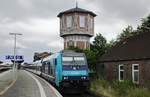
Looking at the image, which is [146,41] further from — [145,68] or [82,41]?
[82,41]

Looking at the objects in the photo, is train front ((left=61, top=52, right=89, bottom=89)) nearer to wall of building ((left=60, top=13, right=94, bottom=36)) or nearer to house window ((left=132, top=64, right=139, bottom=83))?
house window ((left=132, top=64, right=139, bottom=83))

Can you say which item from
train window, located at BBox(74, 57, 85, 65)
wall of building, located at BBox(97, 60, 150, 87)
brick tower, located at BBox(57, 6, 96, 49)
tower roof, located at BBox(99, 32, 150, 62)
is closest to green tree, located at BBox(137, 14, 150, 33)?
brick tower, located at BBox(57, 6, 96, 49)

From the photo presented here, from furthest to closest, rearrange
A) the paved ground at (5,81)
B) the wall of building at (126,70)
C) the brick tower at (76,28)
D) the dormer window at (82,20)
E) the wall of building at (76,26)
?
the dormer window at (82,20), the brick tower at (76,28), the wall of building at (76,26), the wall of building at (126,70), the paved ground at (5,81)

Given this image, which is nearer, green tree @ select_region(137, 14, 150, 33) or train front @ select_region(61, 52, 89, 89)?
train front @ select_region(61, 52, 89, 89)

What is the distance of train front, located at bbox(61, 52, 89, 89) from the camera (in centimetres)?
2914

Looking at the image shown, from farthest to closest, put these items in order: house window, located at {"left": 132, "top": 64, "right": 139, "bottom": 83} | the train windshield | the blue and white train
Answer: house window, located at {"left": 132, "top": 64, "right": 139, "bottom": 83} → the train windshield → the blue and white train

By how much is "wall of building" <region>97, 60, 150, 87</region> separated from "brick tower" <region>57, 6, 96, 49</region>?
2682 cm

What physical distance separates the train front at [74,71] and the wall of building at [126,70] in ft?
17.7

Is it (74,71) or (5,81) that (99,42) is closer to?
(5,81)

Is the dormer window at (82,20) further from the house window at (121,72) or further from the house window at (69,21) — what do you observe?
the house window at (121,72)

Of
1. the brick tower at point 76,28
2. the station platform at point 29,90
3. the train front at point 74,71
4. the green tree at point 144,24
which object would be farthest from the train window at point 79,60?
the brick tower at point 76,28

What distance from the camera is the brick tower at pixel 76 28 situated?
73812 mm

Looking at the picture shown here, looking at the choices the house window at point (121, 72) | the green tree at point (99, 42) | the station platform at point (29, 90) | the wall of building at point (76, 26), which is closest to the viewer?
the station platform at point (29, 90)

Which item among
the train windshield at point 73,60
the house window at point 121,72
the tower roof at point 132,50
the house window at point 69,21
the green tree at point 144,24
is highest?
the house window at point 69,21
